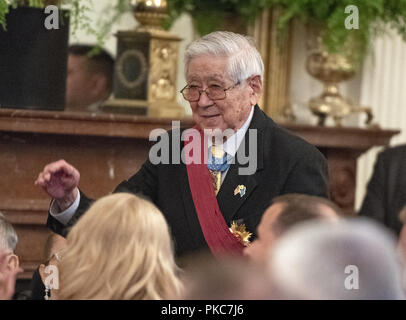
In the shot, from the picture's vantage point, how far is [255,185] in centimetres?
313

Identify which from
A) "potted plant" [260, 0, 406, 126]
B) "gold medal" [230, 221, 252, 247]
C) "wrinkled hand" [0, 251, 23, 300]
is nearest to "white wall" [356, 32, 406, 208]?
"potted plant" [260, 0, 406, 126]

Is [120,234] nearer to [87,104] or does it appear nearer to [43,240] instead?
[43,240]

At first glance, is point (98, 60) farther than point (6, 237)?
Yes

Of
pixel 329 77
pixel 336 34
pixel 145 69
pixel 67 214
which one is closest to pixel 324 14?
pixel 336 34

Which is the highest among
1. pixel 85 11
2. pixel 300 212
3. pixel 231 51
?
pixel 85 11

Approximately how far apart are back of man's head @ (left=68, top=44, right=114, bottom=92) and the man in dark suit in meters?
1.90

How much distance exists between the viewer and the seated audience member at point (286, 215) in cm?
206

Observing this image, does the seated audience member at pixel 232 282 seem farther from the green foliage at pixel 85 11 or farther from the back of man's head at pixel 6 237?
the green foliage at pixel 85 11

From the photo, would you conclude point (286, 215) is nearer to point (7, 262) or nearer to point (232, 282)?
point (232, 282)

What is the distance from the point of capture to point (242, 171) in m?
3.17

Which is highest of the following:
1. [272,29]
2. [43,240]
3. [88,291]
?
[272,29]

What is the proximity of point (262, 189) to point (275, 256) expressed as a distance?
1428 millimetres

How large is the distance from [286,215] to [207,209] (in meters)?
1.01

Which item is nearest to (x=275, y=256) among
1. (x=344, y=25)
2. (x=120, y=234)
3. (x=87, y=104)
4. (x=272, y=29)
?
(x=120, y=234)
